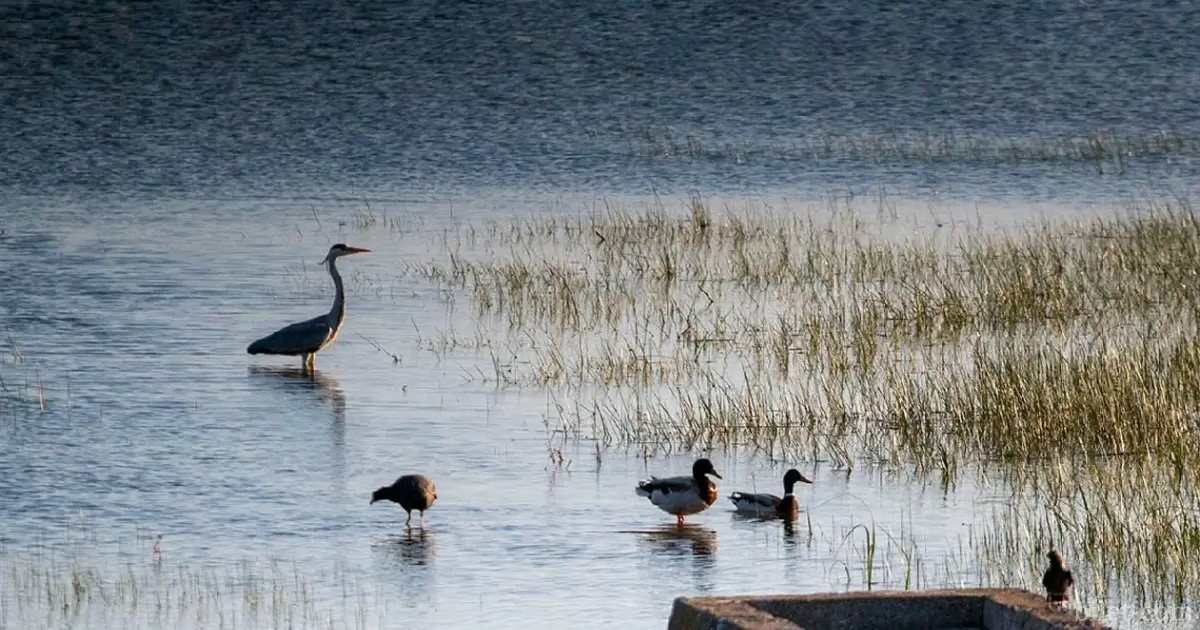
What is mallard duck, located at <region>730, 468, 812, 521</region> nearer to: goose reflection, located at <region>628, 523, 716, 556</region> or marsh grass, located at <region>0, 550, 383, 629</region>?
goose reflection, located at <region>628, 523, 716, 556</region>

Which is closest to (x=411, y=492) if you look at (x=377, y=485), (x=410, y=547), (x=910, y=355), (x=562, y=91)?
(x=410, y=547)

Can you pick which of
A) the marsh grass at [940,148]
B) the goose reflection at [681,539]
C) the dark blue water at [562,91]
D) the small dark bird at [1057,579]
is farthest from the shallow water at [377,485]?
the marsh grass at [940,148]

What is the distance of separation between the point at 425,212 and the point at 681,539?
20.9 meters

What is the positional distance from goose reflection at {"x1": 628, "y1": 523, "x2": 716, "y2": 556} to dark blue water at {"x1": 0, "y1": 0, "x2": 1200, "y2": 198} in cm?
2366

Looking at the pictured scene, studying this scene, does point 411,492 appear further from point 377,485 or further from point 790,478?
point 790,478

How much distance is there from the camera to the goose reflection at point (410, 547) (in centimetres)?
1152

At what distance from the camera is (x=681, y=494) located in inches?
480

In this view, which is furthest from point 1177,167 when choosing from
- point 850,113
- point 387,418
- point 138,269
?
point 387,418

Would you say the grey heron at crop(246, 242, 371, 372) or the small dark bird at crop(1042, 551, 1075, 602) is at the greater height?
the grey heron at crop(246, 242, 371, 372)

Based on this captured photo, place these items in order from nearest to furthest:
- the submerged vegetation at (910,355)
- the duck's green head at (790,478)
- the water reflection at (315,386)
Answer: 1. the submerged vegetation at (910,355)
2. the duck's green head at (790,478)
3. the water reflection at (315,386)

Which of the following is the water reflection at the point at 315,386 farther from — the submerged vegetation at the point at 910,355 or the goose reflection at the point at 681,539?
the goose reflection at the point at 681,539

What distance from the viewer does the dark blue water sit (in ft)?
131

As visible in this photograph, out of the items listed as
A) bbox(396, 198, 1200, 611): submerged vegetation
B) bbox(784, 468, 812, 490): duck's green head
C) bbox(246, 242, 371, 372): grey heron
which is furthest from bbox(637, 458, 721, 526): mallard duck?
bbox(246, 242, 371, 372): grey heron

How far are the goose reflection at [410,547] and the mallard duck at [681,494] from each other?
4.21 ft
